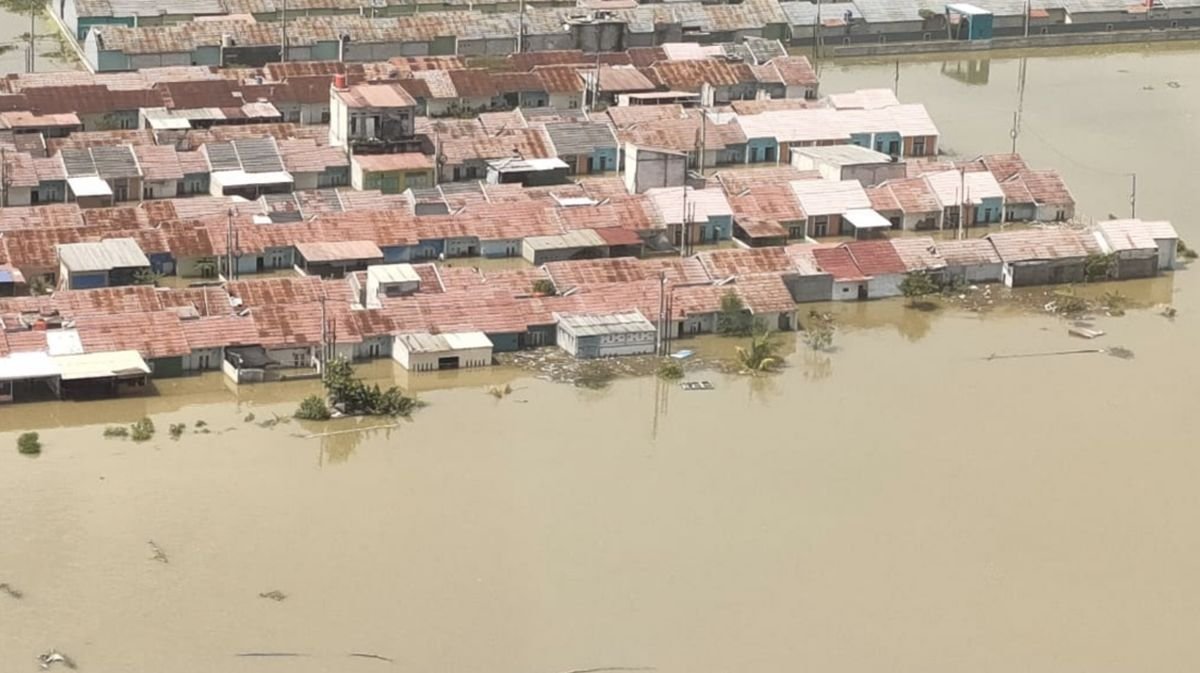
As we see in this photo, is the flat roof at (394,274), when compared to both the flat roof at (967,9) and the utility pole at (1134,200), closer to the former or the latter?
the utility pole at (1134,200)

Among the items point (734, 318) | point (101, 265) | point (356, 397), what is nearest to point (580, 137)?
point (734, 318)

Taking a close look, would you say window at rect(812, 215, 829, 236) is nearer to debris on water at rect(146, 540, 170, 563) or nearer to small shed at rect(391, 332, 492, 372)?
small shed at rect(391, 332, 492, 372)

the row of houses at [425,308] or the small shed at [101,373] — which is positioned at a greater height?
the row of houses at [425,308]

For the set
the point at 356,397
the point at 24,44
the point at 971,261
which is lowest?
the point at 356,397

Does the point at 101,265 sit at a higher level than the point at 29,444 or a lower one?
higher

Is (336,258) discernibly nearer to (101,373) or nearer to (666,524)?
(101,373)

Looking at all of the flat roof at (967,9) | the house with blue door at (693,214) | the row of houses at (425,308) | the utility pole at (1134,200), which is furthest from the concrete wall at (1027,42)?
the row of houses at (425,308)
